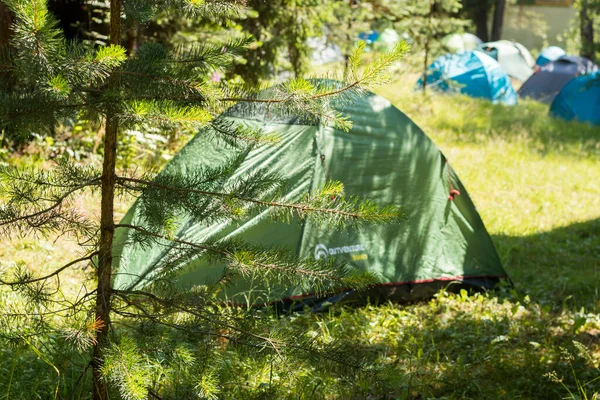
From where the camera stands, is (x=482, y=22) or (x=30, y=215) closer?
(x=30, y=215)

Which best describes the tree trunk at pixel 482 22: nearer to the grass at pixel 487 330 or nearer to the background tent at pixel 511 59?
the background tent at pixel 511 59

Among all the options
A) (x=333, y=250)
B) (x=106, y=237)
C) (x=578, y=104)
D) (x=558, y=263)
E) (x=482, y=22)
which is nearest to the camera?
(x=106, y=237)

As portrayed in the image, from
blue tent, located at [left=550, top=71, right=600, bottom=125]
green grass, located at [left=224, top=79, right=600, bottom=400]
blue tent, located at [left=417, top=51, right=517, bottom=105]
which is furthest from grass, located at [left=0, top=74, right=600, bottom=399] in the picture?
blue tent, located at [left=417, top=51, right=517, bottom=105]

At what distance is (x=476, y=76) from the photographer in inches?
636

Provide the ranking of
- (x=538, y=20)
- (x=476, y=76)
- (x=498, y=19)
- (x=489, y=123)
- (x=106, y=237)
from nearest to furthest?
(x=106, y=237), (x=489, y=123), (x=476, y=76), (x=498, y=19), (x=538, y=20)

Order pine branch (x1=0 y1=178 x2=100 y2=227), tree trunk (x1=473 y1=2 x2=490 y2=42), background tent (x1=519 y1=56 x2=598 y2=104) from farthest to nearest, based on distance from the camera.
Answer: tree trunk (x1=473 y1=2 x2=490 y2=42) → background tent (x1=519 y1=56 x2=598 y2=104) → pine branch (x1=0 y1=178 x2=100 y2=227)

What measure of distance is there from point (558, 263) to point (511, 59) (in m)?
17.1

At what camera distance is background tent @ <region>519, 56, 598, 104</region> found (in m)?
17.9

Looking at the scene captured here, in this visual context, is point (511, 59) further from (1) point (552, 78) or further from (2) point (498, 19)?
(2) point (498, 19)

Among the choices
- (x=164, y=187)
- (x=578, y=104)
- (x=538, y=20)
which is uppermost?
(x=538, y=20)

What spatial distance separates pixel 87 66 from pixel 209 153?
113 inches

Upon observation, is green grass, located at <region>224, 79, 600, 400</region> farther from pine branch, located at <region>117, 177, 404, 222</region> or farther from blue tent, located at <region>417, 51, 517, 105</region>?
blue tent, located at <region>417, 51, 517, 105</region>

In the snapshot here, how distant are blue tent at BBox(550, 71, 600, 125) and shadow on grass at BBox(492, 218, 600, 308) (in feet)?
22.7

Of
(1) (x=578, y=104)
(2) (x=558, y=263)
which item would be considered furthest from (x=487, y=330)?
(1) (x=578, y=104)
